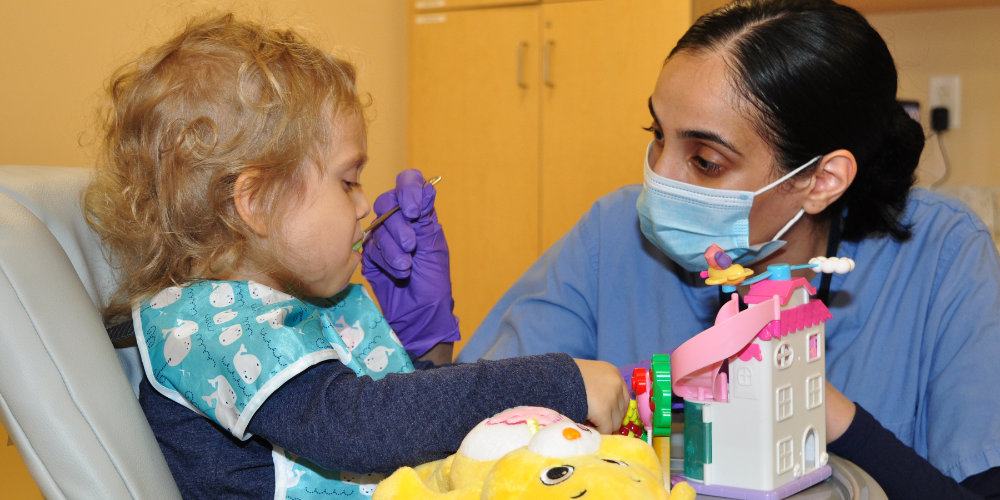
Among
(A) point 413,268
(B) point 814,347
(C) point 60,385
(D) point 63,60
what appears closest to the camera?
(C) point 60,385

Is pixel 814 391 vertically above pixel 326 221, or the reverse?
pixel 326 221

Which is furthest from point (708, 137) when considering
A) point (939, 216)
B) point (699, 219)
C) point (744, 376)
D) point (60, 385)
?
point (60, 385)

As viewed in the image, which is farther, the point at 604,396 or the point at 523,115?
the point at 523,115

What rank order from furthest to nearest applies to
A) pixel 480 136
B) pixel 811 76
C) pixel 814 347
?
pixel 480 136
pixel 811 76
pixel 814 347

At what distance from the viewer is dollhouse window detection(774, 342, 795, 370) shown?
0.78 meters

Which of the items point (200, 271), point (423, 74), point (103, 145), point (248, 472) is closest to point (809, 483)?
point (248, 472)

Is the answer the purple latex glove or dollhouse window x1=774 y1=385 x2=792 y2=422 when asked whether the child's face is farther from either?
dollhouse window x1=774 y1=385 x2=792 y2=422

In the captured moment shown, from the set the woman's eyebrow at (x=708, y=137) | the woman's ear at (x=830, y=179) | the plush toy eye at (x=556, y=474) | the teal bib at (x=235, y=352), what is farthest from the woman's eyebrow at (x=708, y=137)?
the plush toy eye at (x=556, y=474)

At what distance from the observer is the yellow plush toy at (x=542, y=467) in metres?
0.56

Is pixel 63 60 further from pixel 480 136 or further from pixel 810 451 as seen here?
pixel 810 451

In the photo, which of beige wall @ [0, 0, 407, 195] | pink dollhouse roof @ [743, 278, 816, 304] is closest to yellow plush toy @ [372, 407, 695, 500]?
pink dollhouse roof @ [743, 278, 816, 304]

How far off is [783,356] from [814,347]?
0.09 metres

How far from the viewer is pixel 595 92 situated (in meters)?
3.07

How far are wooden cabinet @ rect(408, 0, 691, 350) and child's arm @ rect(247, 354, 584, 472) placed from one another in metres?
2.25
